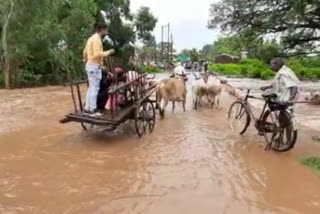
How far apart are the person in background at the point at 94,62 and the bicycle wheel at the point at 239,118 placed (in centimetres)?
340

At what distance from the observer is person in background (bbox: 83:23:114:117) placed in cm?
923

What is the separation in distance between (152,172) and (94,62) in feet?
9.37

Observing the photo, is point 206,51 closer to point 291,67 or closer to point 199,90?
point 291,67

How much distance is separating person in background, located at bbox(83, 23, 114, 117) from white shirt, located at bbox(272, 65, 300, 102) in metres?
3.31

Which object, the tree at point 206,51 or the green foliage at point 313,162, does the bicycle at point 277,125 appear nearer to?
the green foliage at point 313,162

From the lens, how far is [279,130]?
896 cm

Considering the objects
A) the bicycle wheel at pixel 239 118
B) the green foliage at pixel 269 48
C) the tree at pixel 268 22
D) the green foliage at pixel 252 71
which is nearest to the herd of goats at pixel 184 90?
the bicycle wheel at pixel 239 118

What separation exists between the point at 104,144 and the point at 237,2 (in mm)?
16560

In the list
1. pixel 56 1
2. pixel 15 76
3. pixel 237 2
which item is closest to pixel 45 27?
pixel 56 1

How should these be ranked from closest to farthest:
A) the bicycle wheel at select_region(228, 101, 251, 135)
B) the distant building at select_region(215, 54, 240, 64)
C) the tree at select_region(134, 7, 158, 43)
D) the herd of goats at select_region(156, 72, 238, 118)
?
the bicycle wheel at select_region(228, 101, 251, 135)
the herd of goats at select_region(156, 72, 238, 118)
the tree at select_region(134, 7, 158, 43)
the distant building at select_region(215, 54, 240, 64)

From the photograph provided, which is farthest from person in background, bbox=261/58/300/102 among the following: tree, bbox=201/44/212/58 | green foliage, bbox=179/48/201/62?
tree, bbox=201/44/212/58

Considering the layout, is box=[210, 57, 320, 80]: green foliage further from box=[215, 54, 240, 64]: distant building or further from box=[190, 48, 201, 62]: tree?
box=[190, 48, 201, 62]: tree

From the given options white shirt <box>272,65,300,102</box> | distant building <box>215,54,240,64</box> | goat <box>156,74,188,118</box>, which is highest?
white shirt <box>272,65,300,102</box>

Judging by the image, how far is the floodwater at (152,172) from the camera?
6051 millimetres
